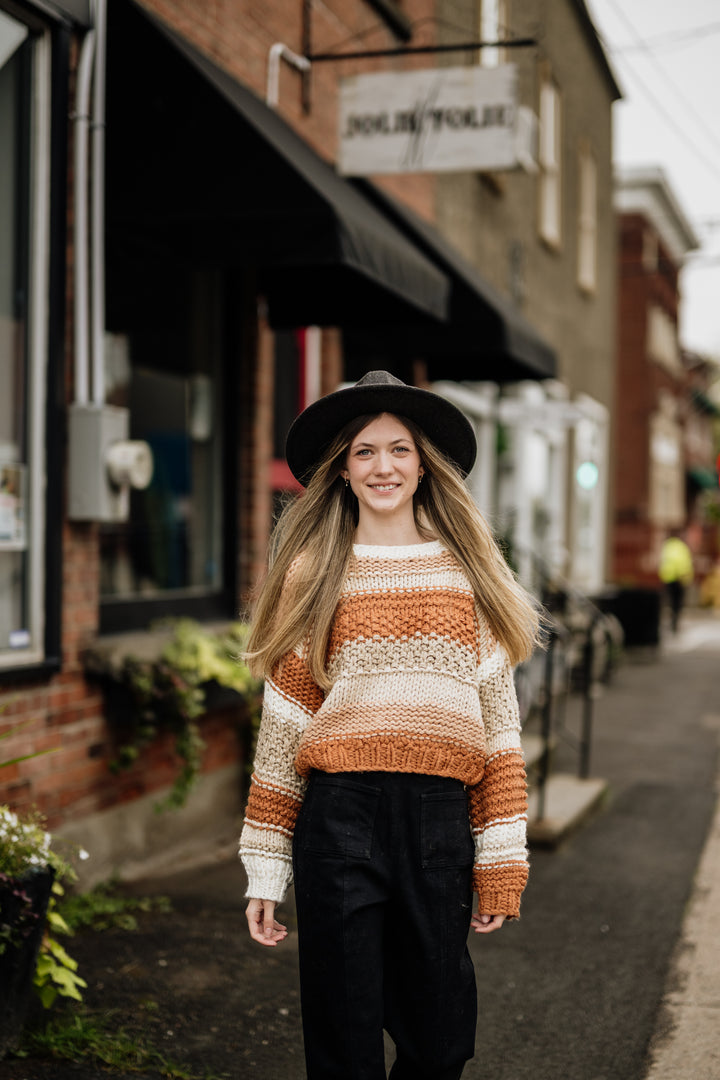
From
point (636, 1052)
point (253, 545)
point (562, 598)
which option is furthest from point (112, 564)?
point (562, 598)

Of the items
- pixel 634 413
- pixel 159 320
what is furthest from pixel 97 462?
pixel 634 413

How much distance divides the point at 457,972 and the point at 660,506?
26.3 meters

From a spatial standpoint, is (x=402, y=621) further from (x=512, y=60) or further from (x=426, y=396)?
(x=512, y=60)

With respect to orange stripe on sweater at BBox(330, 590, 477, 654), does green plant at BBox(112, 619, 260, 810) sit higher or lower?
lower

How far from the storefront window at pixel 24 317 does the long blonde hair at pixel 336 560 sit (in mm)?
2257

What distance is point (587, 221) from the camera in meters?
16.7

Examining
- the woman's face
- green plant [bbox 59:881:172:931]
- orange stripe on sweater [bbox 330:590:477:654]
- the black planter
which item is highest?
the woman's face

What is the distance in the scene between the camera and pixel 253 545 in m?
6.91

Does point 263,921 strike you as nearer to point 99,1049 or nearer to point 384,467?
point 384,467

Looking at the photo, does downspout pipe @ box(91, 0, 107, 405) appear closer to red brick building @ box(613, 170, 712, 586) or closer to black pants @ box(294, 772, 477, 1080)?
black pants @ box(294, 772, 477, 1080)

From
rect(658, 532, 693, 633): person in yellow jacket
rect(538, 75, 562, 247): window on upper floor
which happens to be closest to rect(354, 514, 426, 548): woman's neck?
rect(538, 75, 562, 247): window on upper floor

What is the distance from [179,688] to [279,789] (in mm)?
2710

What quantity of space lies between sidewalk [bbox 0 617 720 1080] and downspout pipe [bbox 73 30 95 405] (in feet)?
7.26

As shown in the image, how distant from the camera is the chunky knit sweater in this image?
258cm
